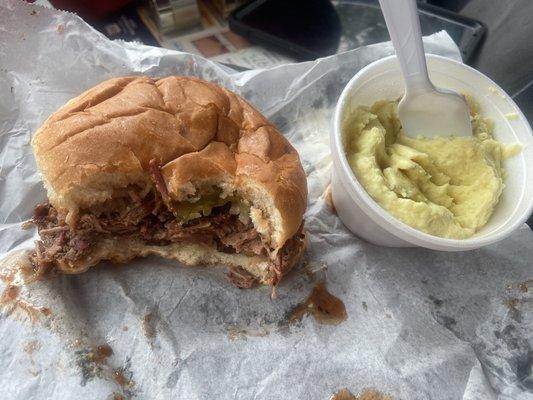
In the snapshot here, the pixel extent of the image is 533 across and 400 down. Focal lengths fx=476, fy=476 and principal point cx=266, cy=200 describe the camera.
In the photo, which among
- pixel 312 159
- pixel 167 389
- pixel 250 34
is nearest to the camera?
pixel 167 389

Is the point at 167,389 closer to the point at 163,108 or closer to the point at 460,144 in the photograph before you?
the point at 163,108

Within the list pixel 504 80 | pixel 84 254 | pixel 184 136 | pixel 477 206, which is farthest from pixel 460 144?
pixel 84 254

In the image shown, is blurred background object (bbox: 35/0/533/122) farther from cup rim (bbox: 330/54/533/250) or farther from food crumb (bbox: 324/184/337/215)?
cup rim (bbox: 330/54/533/250)

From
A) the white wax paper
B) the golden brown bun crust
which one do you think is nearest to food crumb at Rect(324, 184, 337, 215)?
the white wax paper

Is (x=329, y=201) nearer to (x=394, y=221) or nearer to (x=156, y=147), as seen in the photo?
(x=394, y=221)

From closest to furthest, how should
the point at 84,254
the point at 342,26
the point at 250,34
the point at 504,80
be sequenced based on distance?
the point at 84,254, the point at 504,80, the point at 250,34, the point at 342,26

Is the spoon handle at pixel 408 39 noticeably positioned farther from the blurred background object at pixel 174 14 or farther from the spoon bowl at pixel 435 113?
the blurred background object at pixel 174 14

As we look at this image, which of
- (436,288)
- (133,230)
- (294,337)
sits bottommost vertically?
(436,288)

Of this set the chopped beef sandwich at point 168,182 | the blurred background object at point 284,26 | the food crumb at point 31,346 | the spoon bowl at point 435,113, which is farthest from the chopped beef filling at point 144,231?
the blurred background object at point 284,26
